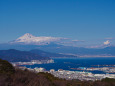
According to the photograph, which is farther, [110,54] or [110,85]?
[110,54]

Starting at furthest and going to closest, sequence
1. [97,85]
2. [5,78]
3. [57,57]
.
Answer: [57,57] < [97,85] < [5,78]

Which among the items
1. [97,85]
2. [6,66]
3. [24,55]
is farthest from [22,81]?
[24,55]

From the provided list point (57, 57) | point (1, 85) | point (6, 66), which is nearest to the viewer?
point (1, 85)

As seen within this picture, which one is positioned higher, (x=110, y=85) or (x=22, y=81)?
(x=22, y=81)

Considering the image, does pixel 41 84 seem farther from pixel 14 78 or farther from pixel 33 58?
pixel 33 58

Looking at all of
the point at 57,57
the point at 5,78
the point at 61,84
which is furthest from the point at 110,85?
the point at 57,57

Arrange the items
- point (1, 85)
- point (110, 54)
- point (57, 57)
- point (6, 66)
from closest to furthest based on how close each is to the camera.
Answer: point (1, 85) < point (6, 66) < point (57, 57) < point (110, 54)

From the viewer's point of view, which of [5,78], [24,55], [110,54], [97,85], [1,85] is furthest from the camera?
[110,54]

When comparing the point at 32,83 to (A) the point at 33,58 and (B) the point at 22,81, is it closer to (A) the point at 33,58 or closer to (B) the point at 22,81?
(B) the point at 22,81

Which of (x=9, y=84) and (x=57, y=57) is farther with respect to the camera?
(x=57, y=57)
